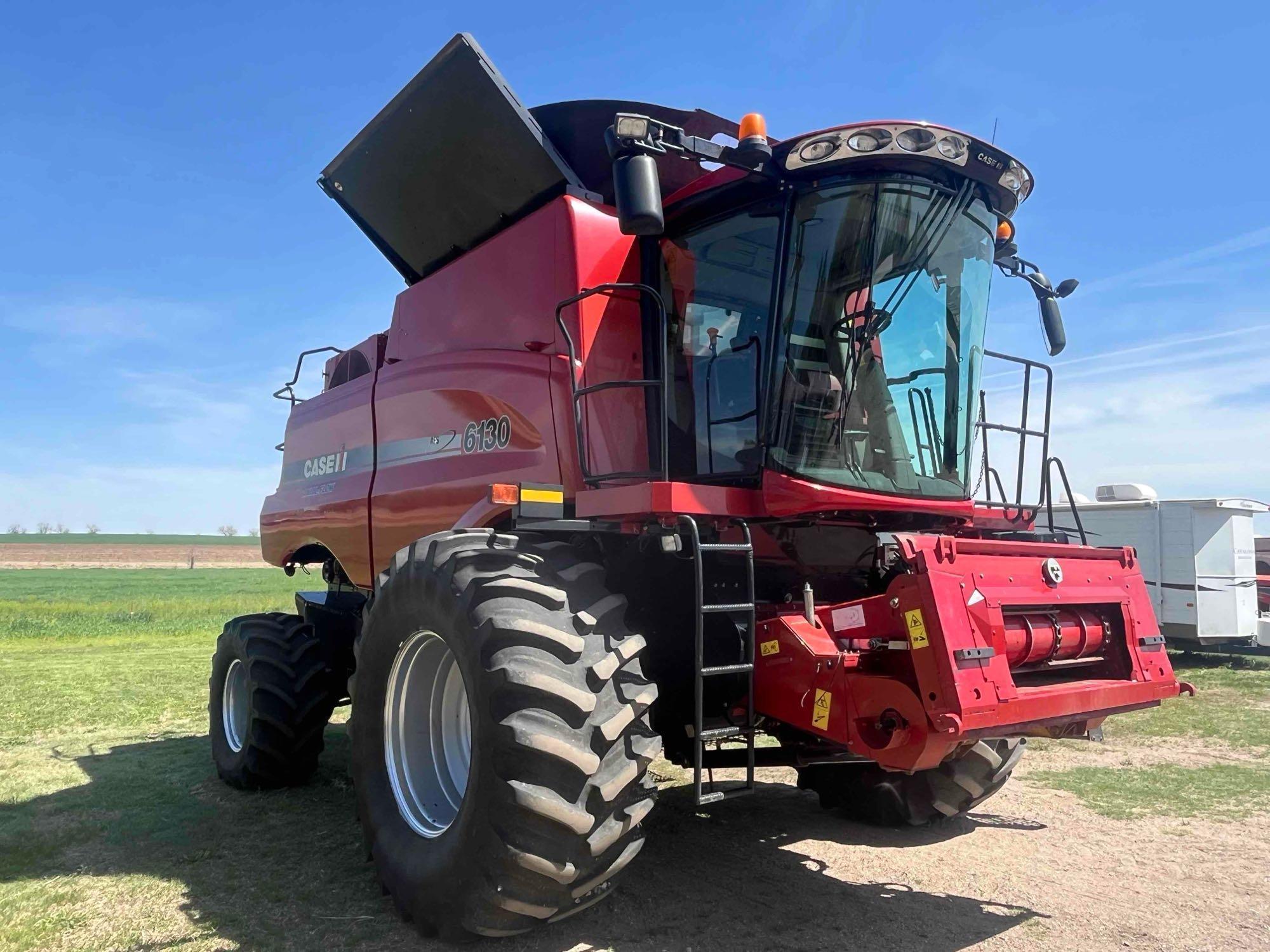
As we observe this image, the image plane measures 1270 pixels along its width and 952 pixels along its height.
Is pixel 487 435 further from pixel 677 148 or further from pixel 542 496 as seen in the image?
pixel 677 148

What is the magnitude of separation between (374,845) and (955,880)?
277 cm

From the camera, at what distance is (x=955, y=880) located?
4.47m

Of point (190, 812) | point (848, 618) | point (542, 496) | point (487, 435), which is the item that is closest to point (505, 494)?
point (542, 496)

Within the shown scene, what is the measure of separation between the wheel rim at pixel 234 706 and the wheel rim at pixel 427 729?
2.84 m

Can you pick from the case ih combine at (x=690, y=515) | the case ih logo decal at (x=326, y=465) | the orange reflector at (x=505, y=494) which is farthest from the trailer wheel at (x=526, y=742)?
the case ih logo decal at (x=326, y=465)

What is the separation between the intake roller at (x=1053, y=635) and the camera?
3691mm

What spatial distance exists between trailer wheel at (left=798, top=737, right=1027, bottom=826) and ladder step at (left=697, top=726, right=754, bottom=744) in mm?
1759

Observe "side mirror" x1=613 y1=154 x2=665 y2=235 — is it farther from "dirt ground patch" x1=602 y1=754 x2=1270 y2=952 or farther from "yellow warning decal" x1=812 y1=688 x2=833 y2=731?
"dirt ground patch" x1=602 y1=754 x2=1270 y2=952

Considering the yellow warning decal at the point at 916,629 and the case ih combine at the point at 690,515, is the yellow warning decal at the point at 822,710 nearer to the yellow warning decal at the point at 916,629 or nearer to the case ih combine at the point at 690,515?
the case ih combine at the point at 690,515

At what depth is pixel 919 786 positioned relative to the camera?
5164mm

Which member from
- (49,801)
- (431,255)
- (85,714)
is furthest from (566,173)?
(85,714)

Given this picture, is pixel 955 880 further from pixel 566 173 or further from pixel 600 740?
pixel 566 173

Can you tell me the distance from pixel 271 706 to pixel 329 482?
1.63 metres

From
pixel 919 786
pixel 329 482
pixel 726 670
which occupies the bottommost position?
pixel 919 786
